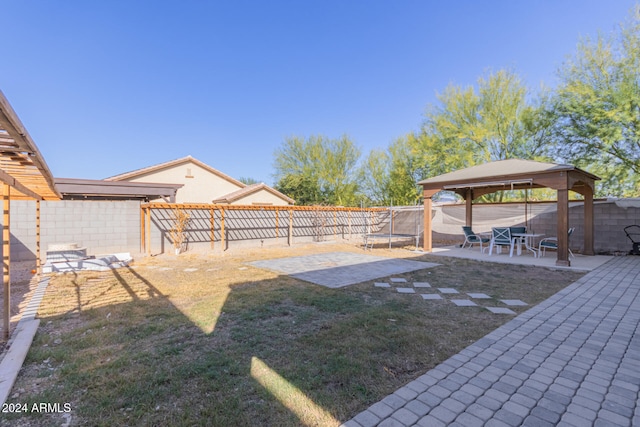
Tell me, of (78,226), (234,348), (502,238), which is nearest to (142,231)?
(78,226)

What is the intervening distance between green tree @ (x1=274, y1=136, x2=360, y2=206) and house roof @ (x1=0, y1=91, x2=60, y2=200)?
64.0ft

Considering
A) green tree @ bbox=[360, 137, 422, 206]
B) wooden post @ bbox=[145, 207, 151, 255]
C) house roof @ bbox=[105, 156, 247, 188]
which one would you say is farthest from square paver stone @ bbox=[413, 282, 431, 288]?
green tree @ bbox=[360, 137, 422, 206]

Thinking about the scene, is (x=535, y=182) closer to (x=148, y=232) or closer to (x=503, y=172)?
(x=503, y=172)

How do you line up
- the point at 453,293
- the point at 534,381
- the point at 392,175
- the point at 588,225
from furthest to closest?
1. the point at 392,175
2. the point at 588,225
3. the point at 453,293
4. the point at 534,381

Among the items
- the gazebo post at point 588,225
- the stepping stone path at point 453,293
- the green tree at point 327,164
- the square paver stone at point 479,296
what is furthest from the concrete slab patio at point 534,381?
the green tree at point 327,164

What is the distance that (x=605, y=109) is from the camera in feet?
36.1

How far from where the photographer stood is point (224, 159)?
1041 inches

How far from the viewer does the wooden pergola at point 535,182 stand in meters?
6.69

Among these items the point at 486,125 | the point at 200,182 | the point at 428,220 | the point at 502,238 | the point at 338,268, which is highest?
the point at 486,125

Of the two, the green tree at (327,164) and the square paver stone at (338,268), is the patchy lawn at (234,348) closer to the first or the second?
the square paver stone at (338,268)

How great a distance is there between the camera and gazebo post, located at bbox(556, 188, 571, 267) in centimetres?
661

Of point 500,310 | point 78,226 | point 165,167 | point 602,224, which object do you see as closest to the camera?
point 500,310

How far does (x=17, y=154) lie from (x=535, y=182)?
965cm

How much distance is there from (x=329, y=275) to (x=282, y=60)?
1209 cm
